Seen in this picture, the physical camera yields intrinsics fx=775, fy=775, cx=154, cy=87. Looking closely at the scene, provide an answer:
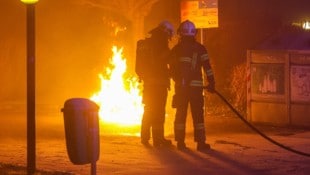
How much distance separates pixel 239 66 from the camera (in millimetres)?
18406

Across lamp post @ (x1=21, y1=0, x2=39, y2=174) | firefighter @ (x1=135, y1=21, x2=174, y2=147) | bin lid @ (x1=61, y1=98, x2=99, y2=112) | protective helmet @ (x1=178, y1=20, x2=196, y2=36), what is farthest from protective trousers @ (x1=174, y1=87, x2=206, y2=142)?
bin lid @ (x1=61, y1=98, x2=99, y2=112)

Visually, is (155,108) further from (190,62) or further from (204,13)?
(204,13)

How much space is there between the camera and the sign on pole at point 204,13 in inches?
675

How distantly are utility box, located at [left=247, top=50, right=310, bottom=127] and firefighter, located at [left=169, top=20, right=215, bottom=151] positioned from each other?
3314 mm

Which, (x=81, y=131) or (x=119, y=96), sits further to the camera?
(x=119, y=96)

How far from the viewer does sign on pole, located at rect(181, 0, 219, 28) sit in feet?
56.3

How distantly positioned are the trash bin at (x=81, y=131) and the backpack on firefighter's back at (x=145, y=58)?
3.88 m

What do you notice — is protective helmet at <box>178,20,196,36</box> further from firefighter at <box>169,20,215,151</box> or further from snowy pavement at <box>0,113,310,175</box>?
snowy pavement at <box>0,113,310,175</box>

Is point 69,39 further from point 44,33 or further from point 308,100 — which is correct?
point 308,100

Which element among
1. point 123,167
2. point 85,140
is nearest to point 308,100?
point 123,167

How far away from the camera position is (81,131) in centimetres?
937

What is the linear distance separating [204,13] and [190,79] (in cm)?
484

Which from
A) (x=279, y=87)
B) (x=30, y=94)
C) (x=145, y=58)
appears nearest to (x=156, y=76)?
(x=145, y=58)

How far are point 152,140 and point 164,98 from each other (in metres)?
1.02
